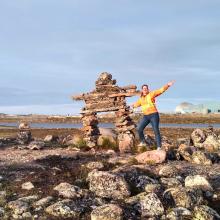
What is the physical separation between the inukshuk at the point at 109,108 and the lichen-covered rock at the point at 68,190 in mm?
10239

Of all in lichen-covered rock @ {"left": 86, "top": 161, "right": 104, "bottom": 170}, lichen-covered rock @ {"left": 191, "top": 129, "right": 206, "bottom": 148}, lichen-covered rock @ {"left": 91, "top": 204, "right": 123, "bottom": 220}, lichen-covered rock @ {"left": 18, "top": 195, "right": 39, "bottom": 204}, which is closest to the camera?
lichen-covered rock @ {"left": 91, "top": 204, "right": 123, "bottom": 220}

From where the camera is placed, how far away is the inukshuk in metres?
28.3

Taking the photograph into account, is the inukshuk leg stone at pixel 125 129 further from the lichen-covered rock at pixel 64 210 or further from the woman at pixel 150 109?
the lichen-covered rock at pixel 64 210

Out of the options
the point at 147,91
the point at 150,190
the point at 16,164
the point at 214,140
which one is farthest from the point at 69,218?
the point at 214,140

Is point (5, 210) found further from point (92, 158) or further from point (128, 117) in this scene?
point (128, 117)

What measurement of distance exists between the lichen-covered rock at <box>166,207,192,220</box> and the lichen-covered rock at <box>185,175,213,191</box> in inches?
110

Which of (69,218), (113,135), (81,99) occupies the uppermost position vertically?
(81,99)

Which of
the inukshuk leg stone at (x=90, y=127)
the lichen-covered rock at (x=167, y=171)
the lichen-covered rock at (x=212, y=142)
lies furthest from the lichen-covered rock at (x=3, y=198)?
the lichen-covered rock at (x=212, y=142)

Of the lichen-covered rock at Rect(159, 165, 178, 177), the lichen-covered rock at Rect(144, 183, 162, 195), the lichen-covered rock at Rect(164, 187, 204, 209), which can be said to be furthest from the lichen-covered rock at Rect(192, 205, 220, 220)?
the lichen-covered rock at Rect(159, 165, 178, 177)

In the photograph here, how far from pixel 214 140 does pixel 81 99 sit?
1037 centimetres

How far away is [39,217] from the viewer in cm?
1549

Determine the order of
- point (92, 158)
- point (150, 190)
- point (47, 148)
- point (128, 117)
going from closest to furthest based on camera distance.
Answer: point (150, 190)
point (92, 158)
point (128, 117)
point (47, 148)

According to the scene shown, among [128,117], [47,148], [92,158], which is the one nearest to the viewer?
[92,158]

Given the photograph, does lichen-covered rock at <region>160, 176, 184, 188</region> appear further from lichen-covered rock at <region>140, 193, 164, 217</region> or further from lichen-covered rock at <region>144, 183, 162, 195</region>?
lichen-covered rock at <region>140, 193, 164, 217</region>
